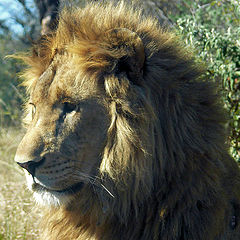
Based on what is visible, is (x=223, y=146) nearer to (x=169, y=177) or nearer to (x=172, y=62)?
(x=169, y=177)

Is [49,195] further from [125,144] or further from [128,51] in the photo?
[128,51]

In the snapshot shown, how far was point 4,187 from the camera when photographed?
5477 millimetres

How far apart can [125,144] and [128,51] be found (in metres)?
0.54

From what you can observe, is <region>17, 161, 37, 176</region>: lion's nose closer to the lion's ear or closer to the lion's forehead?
the lion's forehead

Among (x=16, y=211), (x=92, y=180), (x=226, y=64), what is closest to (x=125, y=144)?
(x=92, y=180)

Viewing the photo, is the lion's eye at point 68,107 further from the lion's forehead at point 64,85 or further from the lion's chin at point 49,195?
the lion's chin at point 49,195

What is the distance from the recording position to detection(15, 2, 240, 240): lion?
2.35m

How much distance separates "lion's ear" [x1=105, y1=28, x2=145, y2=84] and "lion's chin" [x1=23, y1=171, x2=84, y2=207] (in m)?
0.80

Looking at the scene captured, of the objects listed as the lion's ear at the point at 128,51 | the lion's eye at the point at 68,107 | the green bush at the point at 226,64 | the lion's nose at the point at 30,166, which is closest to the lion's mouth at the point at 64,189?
the lion's nose at the point at 30,166

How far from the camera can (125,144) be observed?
234 centimetres

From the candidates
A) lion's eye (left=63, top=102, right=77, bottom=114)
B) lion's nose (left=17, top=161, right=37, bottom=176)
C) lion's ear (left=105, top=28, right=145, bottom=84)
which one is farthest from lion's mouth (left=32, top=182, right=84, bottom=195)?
lion's ear (left=105, top=28, right=145, bottom=84)

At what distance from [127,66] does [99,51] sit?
7.4 inches

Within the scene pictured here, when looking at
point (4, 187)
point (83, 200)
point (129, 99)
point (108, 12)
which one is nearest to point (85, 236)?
point (83, 200)

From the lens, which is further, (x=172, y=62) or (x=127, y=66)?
(x=172, y=62)
